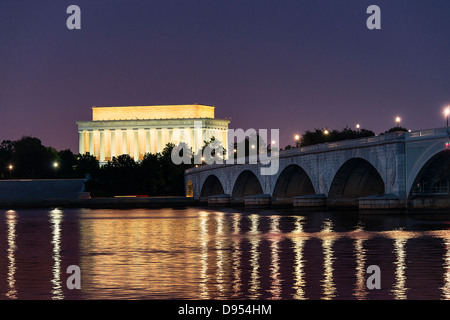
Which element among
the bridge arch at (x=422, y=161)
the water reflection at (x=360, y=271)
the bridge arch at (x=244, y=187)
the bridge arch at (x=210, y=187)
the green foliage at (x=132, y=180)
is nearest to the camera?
the water reflection at (x=360, y=271)

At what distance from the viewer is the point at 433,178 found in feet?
221

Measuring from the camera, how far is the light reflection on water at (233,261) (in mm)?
26094

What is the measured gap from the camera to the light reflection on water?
26094 mm

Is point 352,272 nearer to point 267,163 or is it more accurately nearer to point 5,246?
point 5,246

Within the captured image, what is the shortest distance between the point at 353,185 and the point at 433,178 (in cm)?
1585

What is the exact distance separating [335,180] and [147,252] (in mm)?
43790

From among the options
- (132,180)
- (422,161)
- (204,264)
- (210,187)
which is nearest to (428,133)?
(422,161)

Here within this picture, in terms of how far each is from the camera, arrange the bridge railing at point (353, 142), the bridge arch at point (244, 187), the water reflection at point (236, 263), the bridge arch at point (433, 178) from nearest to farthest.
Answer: the water reflection at point (236, 263) → the bridge arch at point (433, 178) → the bridge railing at point (353, 142) → the bridge arch at point (244, 187)

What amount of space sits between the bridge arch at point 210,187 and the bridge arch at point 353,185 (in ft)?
161

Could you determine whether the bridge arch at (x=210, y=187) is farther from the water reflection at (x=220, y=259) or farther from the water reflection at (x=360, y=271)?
the water reflection at (x=360, y=271)

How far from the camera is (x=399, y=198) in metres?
67.8

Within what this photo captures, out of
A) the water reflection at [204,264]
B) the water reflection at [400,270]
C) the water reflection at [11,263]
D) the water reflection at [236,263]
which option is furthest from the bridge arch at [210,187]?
the water reflection at [400,270]

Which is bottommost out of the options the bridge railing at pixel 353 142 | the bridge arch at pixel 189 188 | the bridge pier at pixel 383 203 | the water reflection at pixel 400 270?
the water reflection at pixel 400 270
